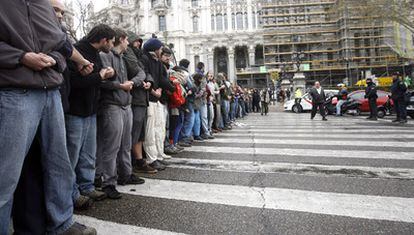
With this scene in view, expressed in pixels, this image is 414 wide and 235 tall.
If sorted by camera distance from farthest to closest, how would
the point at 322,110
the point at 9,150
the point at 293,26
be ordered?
the point at 293,26 → the point at 322,110 → the point at 9,150

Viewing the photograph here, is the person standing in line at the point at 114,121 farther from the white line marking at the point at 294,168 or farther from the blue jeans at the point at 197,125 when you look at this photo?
the blue jeans at the point at 197,125

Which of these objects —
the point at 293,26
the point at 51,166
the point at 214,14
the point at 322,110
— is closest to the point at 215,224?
the point at 51,166

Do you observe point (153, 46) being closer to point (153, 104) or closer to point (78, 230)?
point (153, 104)

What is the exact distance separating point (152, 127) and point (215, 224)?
2.45m

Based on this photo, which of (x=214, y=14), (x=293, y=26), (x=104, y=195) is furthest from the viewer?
(x=214, y=14)

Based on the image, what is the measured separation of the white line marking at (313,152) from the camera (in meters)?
5.25

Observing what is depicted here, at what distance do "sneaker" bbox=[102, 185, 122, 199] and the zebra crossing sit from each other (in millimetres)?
68

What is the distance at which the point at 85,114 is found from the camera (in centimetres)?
306

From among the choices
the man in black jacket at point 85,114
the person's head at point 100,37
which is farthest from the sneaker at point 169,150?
the person's head at point 100,37

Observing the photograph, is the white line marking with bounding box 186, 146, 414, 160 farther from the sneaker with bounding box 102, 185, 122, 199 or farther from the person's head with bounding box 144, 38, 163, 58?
the sneaker with bounding box 102, 185, 122, 199

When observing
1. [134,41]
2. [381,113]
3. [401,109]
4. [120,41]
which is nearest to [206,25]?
[381,113]

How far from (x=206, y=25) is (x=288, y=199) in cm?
6973

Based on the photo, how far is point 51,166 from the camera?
2232mm

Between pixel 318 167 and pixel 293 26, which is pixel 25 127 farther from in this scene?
pixel 293 26
